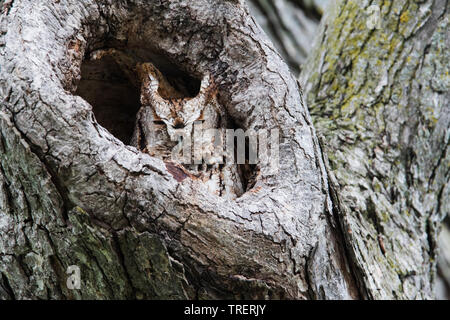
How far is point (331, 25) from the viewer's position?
212 centimetres

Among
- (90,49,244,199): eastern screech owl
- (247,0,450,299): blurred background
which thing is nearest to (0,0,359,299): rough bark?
(90,49,244,199): eastern screech owl

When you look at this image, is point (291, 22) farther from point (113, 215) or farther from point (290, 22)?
point (113, 215)

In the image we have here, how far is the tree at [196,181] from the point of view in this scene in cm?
121

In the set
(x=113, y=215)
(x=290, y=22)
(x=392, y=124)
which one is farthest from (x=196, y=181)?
(x=290, y=22)

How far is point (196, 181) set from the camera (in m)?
1.31

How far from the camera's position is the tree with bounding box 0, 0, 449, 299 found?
121cm

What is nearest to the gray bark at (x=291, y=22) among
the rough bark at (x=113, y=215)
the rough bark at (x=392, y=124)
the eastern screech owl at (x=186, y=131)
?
the rough bark at (x=392, y=124)

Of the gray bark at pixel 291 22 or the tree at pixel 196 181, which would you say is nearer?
the tree at pixel 196 181

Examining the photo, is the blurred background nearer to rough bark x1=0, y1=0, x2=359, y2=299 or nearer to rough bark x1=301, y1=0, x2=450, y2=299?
rough bark x1=301, y1=0, x2=450, y2=299

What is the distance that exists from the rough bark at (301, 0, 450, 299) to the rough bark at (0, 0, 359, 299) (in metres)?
0.30

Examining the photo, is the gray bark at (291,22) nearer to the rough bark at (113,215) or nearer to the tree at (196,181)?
the tree at (196,181)

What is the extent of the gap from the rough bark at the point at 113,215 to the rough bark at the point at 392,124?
0.97 feet

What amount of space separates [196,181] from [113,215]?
23 centimetres

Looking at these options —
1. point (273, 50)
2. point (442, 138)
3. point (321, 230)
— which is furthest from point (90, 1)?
point (442, 138)
